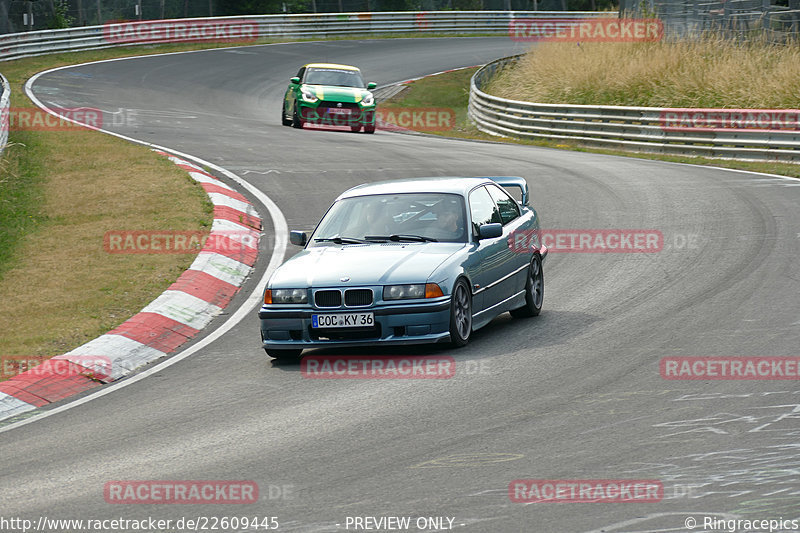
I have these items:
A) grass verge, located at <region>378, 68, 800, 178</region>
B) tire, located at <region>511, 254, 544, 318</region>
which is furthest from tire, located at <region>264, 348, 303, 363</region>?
grass verge, located at <region>378, 68, 800, 178</region>

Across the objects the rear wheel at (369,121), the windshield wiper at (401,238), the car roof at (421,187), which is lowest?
the rear wheel at (369,121)

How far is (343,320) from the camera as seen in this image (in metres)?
9.20

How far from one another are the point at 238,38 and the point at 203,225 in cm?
3937

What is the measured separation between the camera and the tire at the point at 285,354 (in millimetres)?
9512

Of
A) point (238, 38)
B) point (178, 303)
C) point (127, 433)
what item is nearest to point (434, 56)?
point (238, 38)

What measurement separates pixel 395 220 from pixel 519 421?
11.8ft

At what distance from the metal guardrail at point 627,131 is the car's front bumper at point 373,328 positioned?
15880mm

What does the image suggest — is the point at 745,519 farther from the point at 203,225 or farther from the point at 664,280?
the point at 203,225

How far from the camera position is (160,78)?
A: 39500 millimetres

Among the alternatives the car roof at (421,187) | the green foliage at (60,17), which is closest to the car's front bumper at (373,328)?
the car roof at (421,187)

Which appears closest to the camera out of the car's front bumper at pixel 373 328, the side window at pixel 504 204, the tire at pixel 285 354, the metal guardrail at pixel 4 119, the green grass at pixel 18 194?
the car's front bumper at pixel 373 328

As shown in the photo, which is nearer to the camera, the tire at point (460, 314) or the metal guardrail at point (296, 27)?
the tire at point (460, 314)

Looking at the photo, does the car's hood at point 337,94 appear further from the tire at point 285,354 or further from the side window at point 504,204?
the tire at point 285,354

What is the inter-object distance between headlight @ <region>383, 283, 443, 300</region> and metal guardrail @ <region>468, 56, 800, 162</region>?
15.8m
